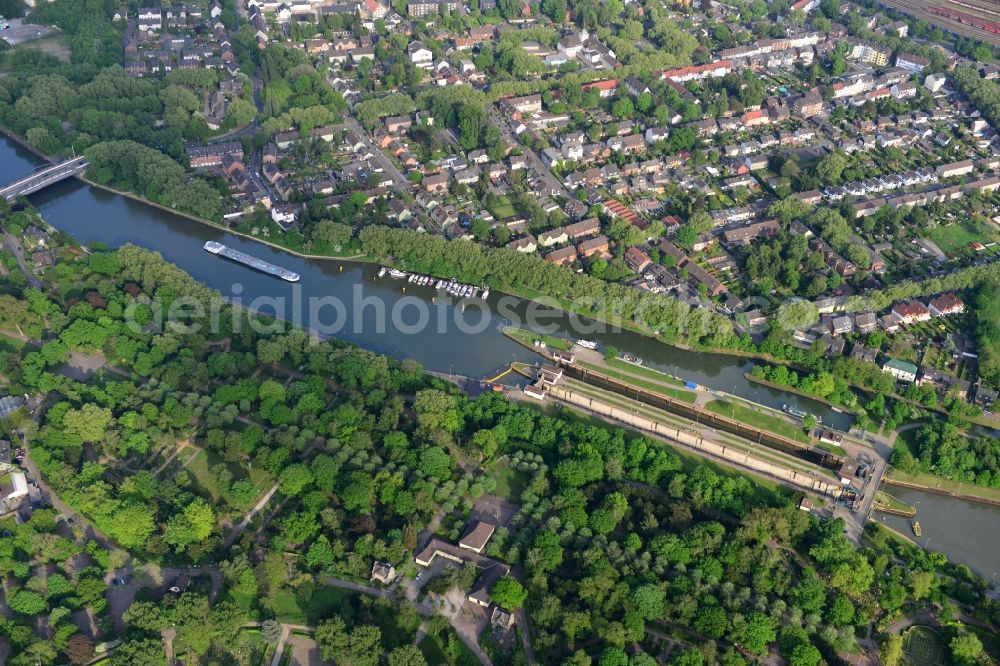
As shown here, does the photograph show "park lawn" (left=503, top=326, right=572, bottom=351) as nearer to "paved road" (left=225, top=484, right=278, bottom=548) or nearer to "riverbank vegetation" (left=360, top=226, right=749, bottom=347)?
"riverbank vegetation" (left=360, top=226, right=749, bottom=347)

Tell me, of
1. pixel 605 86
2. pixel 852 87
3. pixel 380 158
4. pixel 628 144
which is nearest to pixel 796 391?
pixel 628 144

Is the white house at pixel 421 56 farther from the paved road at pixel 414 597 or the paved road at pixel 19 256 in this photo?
the paved road at pixel 414 597

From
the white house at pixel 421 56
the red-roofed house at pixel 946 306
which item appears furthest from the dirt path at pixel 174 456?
the white house at pixel 421 56

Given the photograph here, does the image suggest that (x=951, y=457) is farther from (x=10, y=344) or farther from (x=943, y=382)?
(x=10, y=344)

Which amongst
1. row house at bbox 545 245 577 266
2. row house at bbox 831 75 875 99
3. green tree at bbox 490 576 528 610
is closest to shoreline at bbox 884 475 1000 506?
green tree at bbox 490 576 528 610

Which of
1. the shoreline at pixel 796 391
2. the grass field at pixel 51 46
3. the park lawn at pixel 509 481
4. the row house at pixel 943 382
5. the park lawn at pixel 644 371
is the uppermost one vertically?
the grass field at pixel 51 46

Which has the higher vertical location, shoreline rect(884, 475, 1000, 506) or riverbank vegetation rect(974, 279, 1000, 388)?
riverbank vegetation rect(974, 279, 1000, 388)
